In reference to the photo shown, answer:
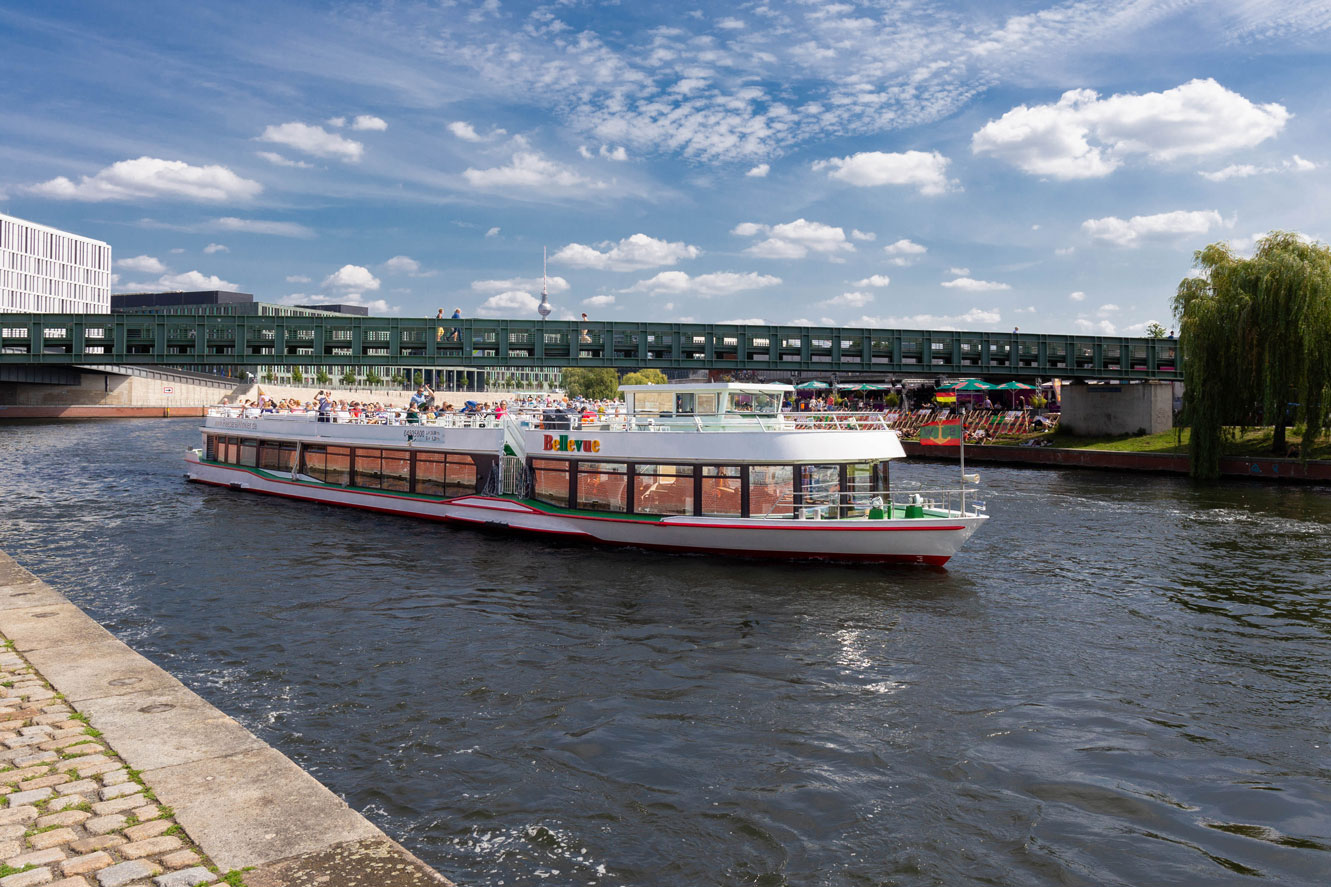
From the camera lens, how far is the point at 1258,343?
4800 centimetres

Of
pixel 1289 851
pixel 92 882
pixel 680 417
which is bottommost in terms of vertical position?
pixel 1289 851

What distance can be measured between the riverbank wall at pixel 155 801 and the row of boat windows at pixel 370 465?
20784mm

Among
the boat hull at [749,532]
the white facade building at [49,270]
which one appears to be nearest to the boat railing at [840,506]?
the boat hull at [749,532]

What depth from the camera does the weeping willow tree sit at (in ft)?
150

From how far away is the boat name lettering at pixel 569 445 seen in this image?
2670cm

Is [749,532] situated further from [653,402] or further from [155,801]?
[155,801]

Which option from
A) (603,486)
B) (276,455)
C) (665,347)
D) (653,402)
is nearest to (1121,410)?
(665,347)

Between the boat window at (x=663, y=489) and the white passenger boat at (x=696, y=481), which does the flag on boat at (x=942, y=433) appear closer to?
the white passenger boat at (x=696, y=481)

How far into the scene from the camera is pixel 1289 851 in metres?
9.83

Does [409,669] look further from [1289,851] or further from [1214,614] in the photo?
[1214,614]

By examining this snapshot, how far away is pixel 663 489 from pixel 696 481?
3.94ft

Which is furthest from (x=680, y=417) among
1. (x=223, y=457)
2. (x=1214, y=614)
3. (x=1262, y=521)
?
(x=223, y=457)

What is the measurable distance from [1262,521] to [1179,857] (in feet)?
97.9

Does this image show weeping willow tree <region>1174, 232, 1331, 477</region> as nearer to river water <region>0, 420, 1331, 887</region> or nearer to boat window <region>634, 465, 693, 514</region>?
river water <region>0, 420, 1331, 887</region>
